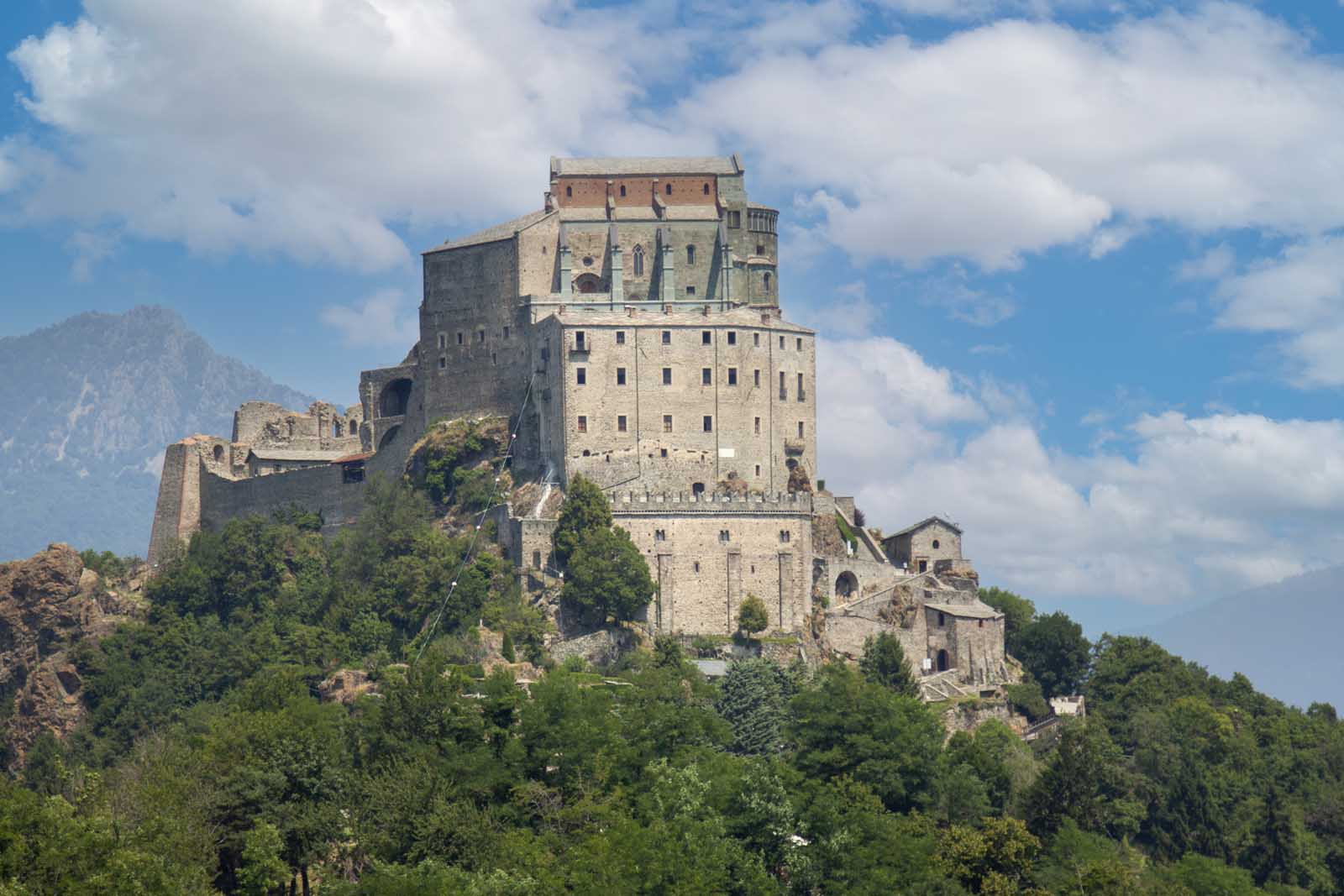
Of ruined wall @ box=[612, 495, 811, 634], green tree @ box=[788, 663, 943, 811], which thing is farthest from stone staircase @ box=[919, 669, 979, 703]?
green tree @ box=[788, 663, 943, 811]

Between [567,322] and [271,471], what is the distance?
86.3 ft

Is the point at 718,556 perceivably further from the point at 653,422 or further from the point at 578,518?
the point at 653,422

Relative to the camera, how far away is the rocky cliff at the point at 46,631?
112 meters

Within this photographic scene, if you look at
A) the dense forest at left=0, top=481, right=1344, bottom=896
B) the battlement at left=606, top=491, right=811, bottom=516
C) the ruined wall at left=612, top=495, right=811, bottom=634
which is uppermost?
the battlement at left=606, top=491, right=811, bottom=516

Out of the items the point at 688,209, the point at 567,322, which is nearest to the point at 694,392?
the point at 567,322

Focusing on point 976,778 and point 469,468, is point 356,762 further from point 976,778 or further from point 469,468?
point 469,468

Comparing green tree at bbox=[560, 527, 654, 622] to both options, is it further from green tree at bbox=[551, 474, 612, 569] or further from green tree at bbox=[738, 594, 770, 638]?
green tree at bbox=[738, 594, 770, 638]

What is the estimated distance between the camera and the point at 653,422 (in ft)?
365

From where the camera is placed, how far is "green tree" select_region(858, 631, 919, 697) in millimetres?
100938

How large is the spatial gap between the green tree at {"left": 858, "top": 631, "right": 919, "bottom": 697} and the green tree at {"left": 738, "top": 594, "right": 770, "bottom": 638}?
5103mm


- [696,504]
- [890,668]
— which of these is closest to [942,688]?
[890,668]

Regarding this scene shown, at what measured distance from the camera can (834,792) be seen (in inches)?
3187

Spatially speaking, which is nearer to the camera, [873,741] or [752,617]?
[873,741]

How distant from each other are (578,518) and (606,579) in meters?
4.07
